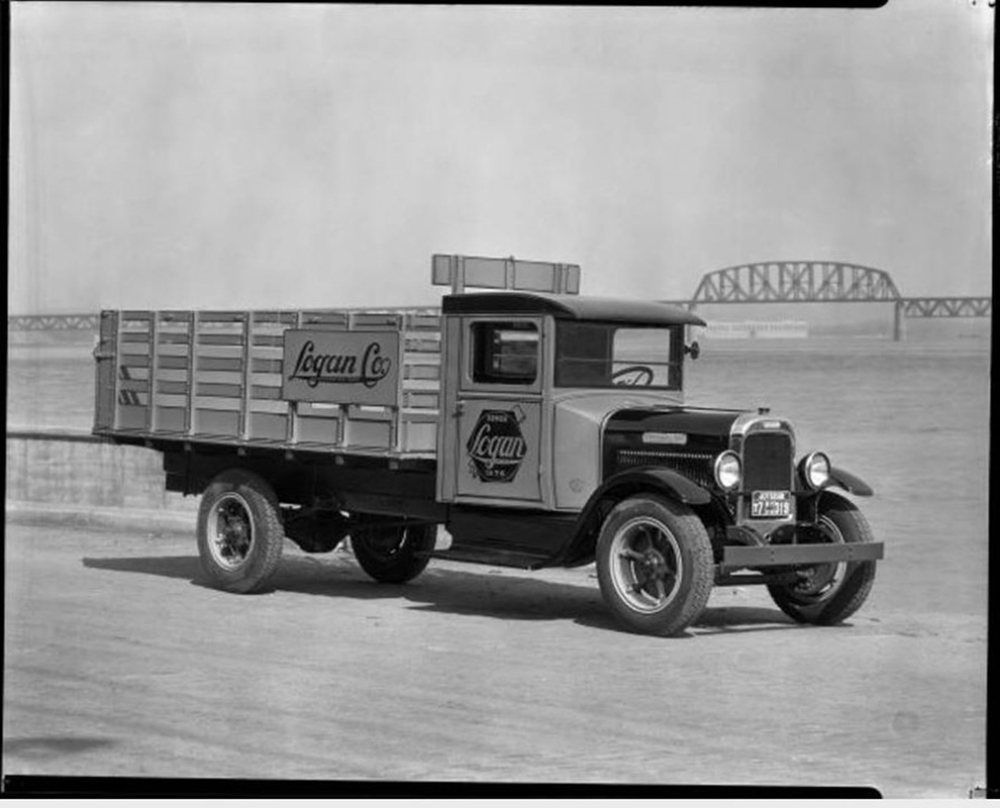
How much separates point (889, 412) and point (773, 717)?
15.6m

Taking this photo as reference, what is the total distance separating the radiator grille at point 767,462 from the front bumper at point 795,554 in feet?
1.29

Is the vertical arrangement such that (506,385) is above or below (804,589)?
above

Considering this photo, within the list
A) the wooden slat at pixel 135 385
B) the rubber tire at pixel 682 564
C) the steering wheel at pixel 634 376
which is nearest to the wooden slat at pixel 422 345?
the steering wheel at pixel 634 376

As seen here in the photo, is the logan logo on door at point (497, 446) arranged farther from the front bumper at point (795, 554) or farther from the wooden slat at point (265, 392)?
the wooden slat at point (265, 392)

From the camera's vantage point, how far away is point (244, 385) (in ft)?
41.6

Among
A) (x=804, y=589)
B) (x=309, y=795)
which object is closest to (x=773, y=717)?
(x=309, y=795)

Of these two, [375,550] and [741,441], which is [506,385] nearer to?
[741,441]

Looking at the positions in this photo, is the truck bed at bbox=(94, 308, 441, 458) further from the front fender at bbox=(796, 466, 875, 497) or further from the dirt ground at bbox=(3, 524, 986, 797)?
the front fender at bbox=(796, 466, 875, 497)

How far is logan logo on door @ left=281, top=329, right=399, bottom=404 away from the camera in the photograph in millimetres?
11680

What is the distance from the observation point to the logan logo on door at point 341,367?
11680 millimetres

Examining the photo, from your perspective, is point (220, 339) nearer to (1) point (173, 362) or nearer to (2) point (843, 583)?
(1) point (173, 362)

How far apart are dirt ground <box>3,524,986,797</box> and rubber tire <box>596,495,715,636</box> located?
0.44ft

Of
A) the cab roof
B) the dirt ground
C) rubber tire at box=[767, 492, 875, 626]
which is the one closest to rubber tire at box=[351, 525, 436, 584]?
the dirt ground

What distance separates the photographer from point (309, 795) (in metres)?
6.95
